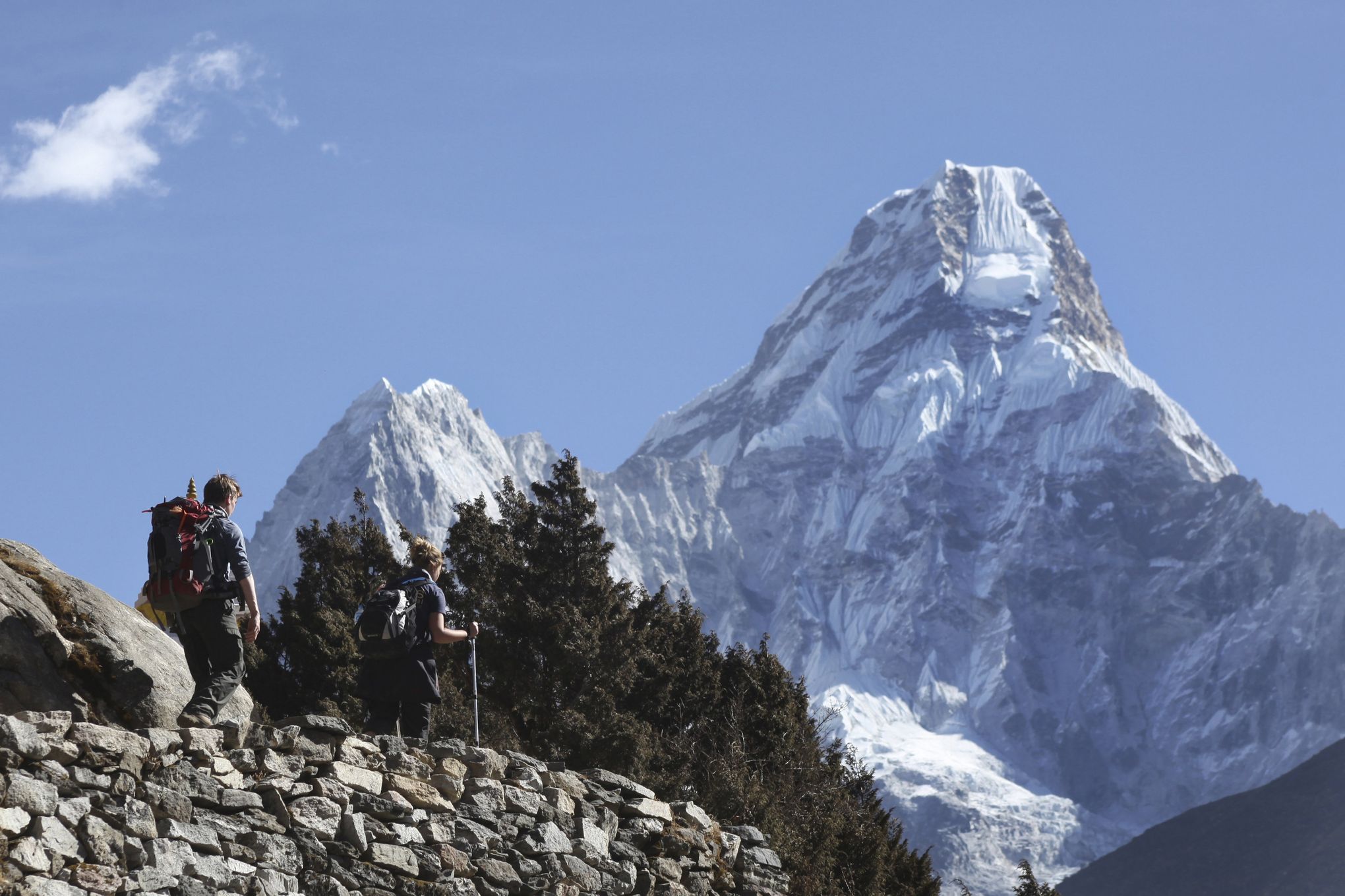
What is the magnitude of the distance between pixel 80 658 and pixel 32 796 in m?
3.31

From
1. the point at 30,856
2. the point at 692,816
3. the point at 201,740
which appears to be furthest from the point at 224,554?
the point at 692,816

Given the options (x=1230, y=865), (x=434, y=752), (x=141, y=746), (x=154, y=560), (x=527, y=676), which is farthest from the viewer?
(x=1230, y=865)

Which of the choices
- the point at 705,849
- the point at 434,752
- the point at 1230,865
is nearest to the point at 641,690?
the point at 705,849

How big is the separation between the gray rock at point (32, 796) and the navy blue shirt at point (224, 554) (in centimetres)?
260

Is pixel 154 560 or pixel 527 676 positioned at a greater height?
pixel 527 676

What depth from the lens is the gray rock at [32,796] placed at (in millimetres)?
12117

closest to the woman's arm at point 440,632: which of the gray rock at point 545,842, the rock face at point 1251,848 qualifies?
the gray rock at point 545,842

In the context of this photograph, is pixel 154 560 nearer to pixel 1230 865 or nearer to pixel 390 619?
pixel 390 619

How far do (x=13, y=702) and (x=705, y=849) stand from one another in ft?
22.3

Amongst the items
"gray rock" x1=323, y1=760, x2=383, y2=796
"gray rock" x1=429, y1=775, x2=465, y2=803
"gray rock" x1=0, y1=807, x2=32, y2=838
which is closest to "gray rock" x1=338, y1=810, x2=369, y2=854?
"gray rock" x1=323, y1=760, x2=383, y2=796

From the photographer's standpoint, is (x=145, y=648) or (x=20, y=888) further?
(x=145, y=648)

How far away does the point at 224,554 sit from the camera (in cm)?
1469

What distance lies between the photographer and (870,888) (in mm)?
27578

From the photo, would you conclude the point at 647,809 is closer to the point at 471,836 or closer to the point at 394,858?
the point at 471,836
